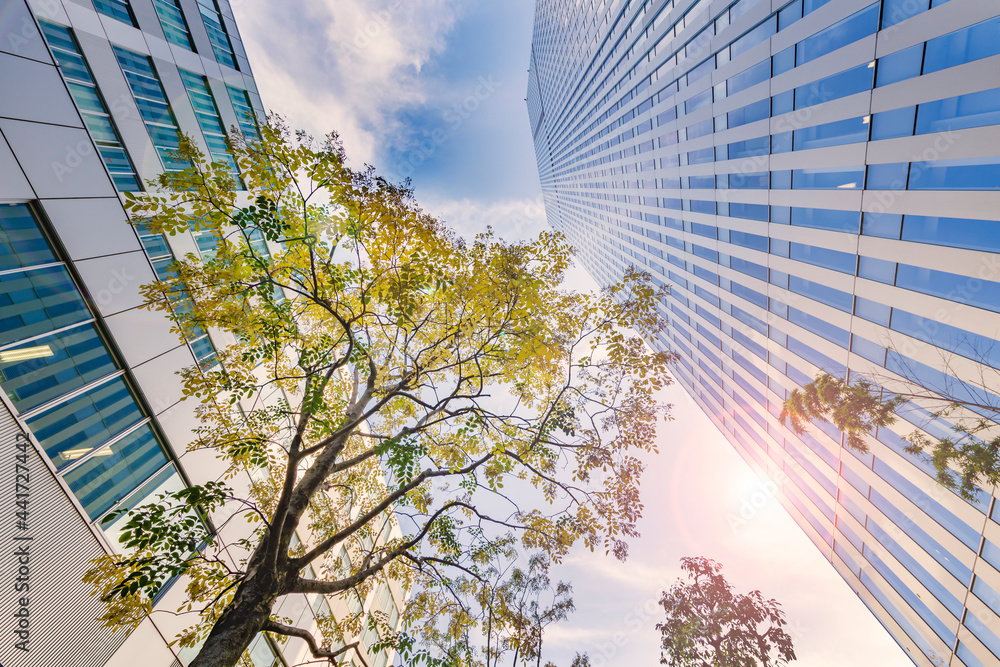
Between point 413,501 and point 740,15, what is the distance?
23.3 metres

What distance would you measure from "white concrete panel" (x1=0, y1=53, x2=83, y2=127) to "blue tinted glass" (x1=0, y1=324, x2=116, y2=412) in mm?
4496

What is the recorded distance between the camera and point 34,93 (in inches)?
282

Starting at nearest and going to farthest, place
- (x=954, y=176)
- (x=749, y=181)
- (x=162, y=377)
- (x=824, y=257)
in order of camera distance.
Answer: (x=954, y=176), (x=162, y=377), (x=824, y=257), (x=749, y=181)

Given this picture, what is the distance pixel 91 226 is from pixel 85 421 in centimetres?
449

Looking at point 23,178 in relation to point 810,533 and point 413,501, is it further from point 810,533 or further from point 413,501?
point 810,533

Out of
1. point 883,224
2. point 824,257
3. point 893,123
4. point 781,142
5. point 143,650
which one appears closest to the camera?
point 143,650

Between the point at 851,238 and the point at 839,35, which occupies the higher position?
the point at 839,35

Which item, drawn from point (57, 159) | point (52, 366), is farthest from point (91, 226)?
point (52, 366)

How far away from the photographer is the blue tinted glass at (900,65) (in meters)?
8.80

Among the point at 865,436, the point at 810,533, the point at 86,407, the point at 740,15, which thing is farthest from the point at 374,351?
the point at 810,533

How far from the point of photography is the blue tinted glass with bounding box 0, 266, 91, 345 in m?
6.51

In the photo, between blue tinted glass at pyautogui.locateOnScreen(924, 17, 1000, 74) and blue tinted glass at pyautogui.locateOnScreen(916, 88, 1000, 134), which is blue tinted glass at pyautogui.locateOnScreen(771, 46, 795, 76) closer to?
blue tinted glass at pyautogui.locateOnScreen(924, 17, 1000, 74)

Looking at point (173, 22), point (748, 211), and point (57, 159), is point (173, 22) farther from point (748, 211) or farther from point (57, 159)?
point (748, 211)

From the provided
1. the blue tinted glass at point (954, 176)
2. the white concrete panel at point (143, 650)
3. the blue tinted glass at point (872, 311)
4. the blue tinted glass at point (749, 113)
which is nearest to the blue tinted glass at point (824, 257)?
the blue tinted glass at point (872, 311)
